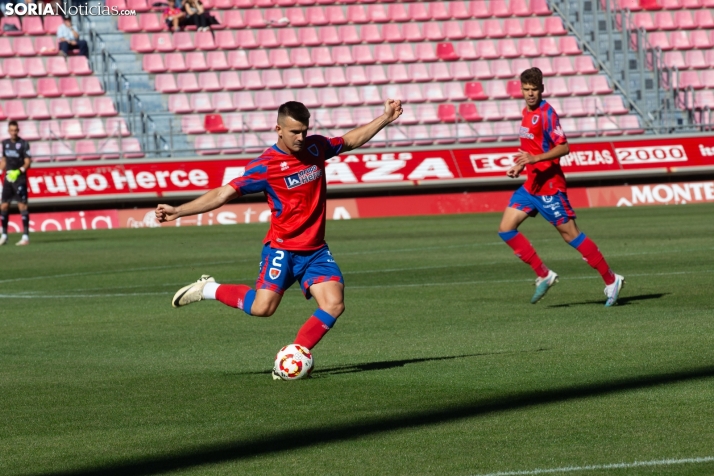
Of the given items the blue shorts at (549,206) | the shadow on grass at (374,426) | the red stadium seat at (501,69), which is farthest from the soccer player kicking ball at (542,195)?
the red stadium seat at (501,69)

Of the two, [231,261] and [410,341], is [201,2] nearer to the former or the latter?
[231,261]

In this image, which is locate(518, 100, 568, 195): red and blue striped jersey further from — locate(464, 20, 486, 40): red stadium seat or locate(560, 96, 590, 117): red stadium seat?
locate(464, 20, 486, 40): red stadium seat

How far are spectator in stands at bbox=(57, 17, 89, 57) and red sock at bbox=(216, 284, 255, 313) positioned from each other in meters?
25.1

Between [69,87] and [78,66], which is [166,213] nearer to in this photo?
[69,87]

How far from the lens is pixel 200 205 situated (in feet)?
25.9

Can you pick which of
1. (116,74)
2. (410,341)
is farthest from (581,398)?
(116,74)

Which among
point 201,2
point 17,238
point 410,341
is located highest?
point 201,2

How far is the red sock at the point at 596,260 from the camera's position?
11539mm

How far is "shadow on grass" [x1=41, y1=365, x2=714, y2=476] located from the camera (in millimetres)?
5547

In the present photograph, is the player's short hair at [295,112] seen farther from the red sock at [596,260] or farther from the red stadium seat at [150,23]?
the red stadium seat at [150,23]

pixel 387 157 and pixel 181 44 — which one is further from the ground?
pixel 181 44

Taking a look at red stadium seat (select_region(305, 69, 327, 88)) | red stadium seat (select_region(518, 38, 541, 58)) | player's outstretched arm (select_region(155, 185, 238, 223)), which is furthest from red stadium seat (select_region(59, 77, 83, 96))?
player's outstretched arm (select_region(155, 185, 238, 223))

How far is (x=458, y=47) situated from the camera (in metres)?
34.8

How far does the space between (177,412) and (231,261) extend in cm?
1131
